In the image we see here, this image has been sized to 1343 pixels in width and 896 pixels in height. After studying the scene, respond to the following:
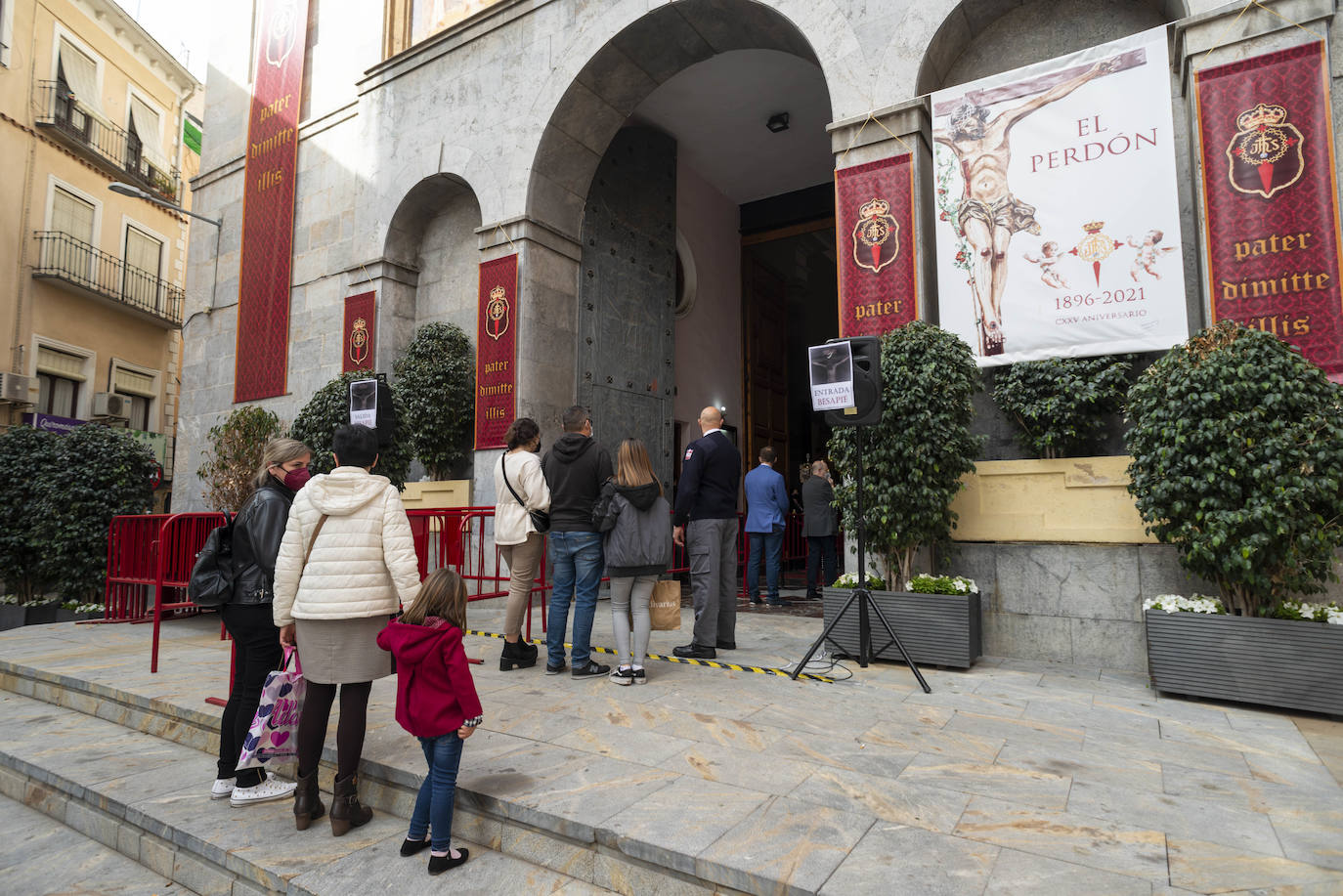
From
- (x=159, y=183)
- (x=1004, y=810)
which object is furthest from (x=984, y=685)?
(x=159, y=183)

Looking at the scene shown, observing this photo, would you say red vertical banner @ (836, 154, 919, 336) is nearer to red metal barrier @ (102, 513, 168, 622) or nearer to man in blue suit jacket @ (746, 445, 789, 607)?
man in blue suit jacket @ (746, 445, 789, 607)

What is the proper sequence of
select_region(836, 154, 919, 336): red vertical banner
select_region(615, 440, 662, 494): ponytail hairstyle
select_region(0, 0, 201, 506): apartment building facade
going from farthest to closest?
select_region(0, 0, 201, 506): apartment building facade, select_region(836, 154, 919, 336): red vertical banner, select_region(615, 440, 662, 494): ponytail hairstyle

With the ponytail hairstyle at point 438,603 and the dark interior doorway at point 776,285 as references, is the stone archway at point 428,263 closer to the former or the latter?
the dark interior doorway at point 776,285

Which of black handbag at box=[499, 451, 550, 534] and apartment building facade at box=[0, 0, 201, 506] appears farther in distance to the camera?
apartment building facade at box=[0, 0, 201, 506]

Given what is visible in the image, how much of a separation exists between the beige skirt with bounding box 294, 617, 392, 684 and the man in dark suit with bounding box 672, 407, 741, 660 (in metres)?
2.74

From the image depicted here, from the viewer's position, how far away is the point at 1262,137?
16.7ft

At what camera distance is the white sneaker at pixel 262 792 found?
3357 mm

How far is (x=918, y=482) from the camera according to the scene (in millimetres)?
5246

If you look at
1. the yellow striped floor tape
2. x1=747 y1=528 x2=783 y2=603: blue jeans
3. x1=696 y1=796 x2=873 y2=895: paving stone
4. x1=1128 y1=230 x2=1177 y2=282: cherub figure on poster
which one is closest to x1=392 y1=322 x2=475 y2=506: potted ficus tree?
x1=747 y1=528 x2=783 y2=603: blue jeans

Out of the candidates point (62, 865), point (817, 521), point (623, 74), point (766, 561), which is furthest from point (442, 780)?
point (623, 74)

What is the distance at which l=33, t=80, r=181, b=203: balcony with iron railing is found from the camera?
17250mm

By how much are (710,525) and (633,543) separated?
95 cm

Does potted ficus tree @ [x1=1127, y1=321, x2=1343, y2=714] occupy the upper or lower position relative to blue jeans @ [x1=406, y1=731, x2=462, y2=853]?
upper

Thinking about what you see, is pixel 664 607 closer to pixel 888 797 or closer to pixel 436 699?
pixel 888 797
